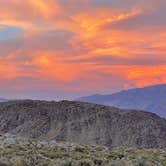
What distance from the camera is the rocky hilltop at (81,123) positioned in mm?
130375

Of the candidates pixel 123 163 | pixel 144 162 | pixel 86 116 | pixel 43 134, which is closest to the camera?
pixel 123 163

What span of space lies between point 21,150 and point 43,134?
104 m

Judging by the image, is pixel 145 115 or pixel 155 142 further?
pixel 145 115

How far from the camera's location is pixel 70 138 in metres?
130

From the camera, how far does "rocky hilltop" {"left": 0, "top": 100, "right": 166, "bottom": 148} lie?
130m

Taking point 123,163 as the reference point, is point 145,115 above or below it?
above

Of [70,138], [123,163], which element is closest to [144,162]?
[123,163]

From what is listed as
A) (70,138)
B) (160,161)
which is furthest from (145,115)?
(160,161)

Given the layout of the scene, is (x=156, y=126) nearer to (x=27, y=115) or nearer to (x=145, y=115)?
(x=145, y=115)

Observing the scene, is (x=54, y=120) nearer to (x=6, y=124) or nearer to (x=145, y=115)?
(x=6, y=124)

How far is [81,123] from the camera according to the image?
136375 mm

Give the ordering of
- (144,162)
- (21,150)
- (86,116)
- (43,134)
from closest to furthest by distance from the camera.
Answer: (144,162) < (21,150) < (43,134) < (86,116)

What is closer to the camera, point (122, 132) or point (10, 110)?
point (122, 132)

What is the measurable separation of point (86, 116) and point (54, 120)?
9719mm
